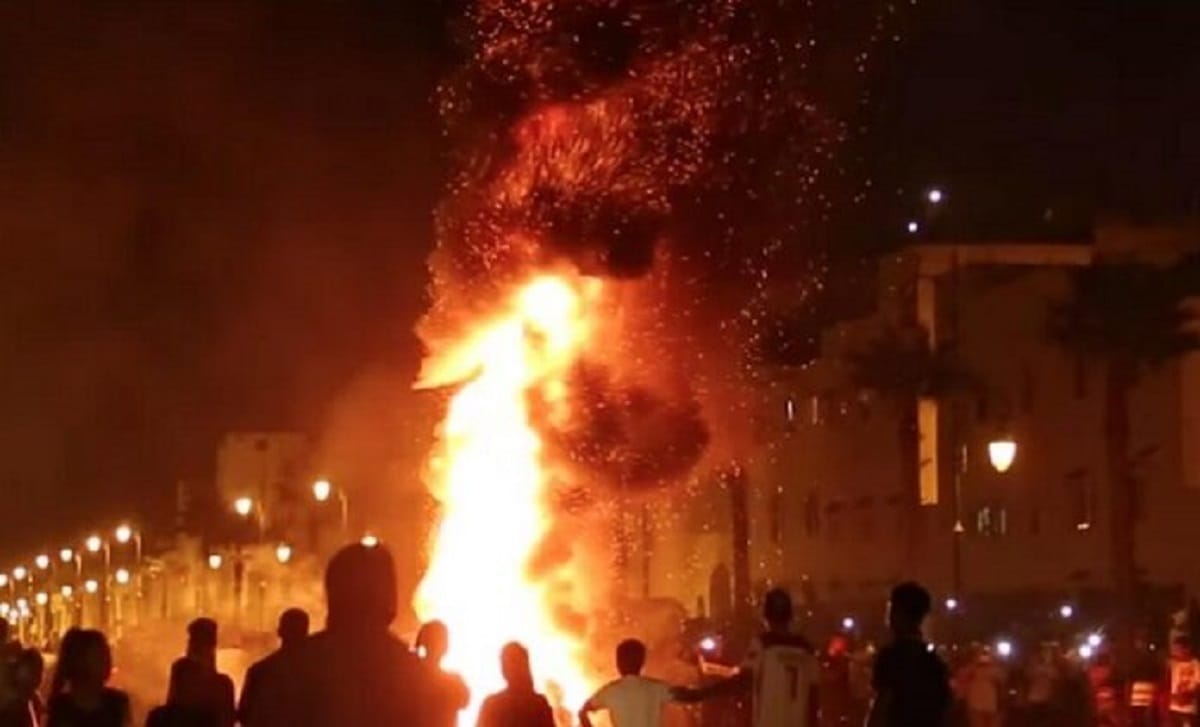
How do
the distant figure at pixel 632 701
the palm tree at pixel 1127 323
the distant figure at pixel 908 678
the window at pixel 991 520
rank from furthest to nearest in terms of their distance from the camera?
the window at pixel 991 520 < the palm tree at pixel 1127 323 < the distant figure at pixel 632 701 < the distant figure at pixel 908 678

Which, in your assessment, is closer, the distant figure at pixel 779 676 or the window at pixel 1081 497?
the distant figure at pixel 779 676

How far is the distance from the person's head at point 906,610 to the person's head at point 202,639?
13.9ft

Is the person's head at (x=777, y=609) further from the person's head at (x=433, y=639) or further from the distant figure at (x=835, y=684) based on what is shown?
the distant figure at (x=835, y=684)

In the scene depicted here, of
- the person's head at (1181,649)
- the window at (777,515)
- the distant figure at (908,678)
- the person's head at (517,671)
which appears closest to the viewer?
the distant figure at (908,678)

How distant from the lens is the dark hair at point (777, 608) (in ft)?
40.2

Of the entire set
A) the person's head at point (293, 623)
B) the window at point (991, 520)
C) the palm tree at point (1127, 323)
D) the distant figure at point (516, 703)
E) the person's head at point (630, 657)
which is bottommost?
the distant figure at point (516, 703)

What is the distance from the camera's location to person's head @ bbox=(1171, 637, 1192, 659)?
22516mm

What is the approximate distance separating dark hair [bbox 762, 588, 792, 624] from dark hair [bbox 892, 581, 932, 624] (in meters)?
1.65

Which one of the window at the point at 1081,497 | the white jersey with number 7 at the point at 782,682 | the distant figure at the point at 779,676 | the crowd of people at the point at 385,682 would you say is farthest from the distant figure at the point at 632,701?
the window at the point at 1081,497

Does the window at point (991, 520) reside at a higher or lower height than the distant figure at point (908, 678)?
higher

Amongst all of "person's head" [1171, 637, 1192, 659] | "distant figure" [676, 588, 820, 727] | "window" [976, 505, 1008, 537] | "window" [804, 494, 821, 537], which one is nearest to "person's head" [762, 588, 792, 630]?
"distant figure" [676, 588, 820, 727]

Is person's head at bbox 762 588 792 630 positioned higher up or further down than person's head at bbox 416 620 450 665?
higher up

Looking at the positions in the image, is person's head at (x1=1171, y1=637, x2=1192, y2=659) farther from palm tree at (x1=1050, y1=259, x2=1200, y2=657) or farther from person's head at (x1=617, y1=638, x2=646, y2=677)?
palm tree at (x1=1050, y1=259, x2=1200, y2=657)

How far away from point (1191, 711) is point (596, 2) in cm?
877
